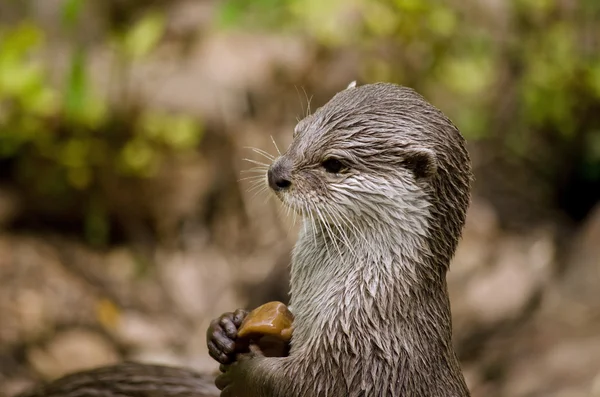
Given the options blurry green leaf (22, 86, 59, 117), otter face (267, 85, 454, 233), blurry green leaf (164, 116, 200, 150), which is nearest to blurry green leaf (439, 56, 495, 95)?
blurry green leaf (164, 116, 200, 150)

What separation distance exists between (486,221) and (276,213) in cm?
148

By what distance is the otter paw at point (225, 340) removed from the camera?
6.19ft

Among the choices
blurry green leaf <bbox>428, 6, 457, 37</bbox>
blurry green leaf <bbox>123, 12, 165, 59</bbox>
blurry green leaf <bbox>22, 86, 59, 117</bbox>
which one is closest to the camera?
blurry green leaf <bbox>22, 86, 59, 117</bbox>

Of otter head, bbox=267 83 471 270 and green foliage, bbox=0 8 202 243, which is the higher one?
green foliage, bbox=0 8 202 243

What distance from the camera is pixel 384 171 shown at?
1.86 meters

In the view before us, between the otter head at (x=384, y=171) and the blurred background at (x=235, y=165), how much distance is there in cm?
200

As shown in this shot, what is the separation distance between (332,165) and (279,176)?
14 cm

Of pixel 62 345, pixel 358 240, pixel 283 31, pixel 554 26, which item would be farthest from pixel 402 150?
pixel 554 26

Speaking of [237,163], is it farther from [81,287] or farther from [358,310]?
[358,310]

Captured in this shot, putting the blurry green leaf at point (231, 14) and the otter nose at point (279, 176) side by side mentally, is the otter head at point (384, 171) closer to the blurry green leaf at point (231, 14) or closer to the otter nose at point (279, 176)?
the otter nose at point (279, 176)

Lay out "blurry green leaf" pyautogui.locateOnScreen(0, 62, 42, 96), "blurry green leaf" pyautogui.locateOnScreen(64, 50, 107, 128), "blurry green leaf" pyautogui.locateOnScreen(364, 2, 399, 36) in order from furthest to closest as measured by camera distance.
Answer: "blurry green leaf" pyautogui.locateOnScreen(364, 2, 399, 36) < "blurry green leaf" pyautogui.locateOnScreen(0, 62, 42, 96) < "blurry green leaf" pyautogui.locateOnScreen(64, 50, 107, 128)

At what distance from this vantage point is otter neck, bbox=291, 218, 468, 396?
5.83 feet

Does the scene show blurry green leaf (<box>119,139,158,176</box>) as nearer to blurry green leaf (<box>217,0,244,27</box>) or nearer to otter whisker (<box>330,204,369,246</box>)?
blurry green leaf (<box>217,0,244,27</box>)

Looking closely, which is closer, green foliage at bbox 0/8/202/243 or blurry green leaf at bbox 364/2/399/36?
green foliage at bbox 0/8/202/243
